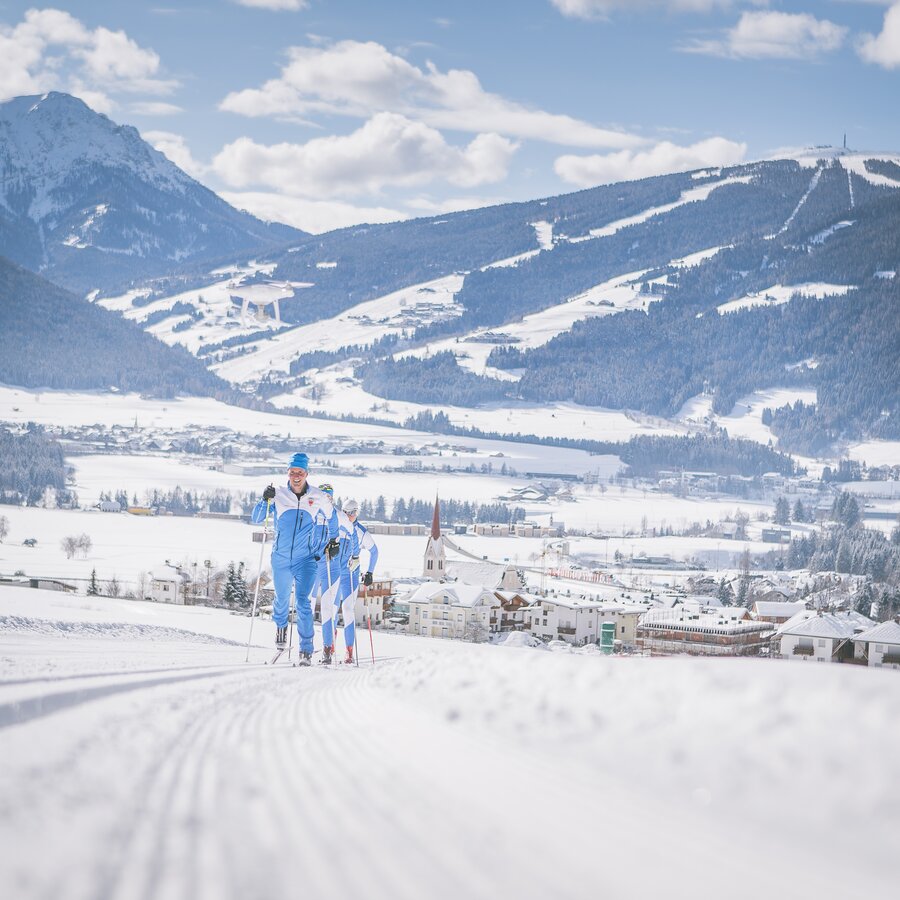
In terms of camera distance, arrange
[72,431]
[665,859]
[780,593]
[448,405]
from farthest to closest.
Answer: [448,405] → [72,431] → [780,593] → [665,859]

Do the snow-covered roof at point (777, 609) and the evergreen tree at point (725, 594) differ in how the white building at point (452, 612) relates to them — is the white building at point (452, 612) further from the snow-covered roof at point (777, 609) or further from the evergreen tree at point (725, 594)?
the evergreen tree at point (725, 594)

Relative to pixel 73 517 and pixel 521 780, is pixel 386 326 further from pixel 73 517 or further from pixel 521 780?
pixel 521 780

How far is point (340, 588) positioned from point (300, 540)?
6.39 ft

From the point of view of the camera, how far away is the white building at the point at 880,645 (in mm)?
19922

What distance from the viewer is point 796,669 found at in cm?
349

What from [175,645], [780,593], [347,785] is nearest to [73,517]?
[780,593]

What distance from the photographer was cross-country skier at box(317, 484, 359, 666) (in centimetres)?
984

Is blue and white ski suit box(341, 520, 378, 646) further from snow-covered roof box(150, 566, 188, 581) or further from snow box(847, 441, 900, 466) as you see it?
snow box(847, 441, 900, 466)

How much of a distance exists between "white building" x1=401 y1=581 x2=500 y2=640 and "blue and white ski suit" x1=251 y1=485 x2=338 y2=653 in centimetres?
1622

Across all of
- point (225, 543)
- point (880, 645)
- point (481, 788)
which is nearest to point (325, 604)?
point (481, 788)

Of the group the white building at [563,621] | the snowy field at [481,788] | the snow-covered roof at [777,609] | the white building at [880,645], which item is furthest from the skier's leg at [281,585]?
the snow-covered roof at [777,609]

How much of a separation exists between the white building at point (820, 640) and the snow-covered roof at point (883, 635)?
0.46 meters

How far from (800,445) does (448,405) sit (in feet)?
141

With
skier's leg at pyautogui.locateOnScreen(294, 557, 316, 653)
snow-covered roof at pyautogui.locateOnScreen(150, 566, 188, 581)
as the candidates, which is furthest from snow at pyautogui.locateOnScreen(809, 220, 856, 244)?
skier's leg at pyautogui.locateOnScreen(294, 557, 316, 653)
